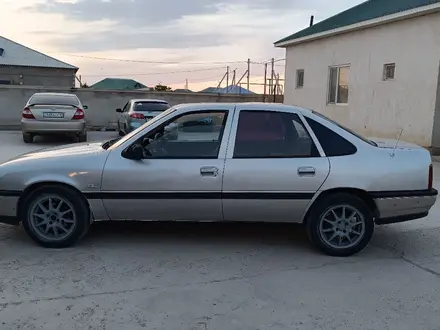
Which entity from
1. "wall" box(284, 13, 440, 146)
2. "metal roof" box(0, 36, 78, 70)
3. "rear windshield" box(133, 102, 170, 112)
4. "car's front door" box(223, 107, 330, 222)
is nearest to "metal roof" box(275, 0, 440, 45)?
"wall" box(284, 13, 440, 146)

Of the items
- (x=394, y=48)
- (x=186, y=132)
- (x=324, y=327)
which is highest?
(x=394, y=48)

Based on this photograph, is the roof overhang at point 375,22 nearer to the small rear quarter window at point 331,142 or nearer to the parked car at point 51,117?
→ the small rear quarter window at point 331,142

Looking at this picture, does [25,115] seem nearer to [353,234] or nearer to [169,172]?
[169,172]

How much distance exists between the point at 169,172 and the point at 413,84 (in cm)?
953

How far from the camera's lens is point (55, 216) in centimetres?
473

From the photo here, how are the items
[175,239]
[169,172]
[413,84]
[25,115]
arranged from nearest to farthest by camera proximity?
1. [169,172]
2. [175,239]
3. [413,84]
4. [25,115]

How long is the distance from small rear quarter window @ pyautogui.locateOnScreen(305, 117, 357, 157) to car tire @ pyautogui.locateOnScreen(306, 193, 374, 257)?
434 mm

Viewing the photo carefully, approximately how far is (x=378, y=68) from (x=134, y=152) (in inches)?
419

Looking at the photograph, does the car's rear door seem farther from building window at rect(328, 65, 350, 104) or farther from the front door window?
the front door window

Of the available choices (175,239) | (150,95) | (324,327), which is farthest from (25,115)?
(324,327)

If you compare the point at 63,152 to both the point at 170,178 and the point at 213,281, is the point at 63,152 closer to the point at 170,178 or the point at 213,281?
the point at 170,178

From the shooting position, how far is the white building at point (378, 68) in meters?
11.6

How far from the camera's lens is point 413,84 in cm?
1201

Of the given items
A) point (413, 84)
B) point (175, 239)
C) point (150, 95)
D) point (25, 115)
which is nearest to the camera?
point (175, 239)
